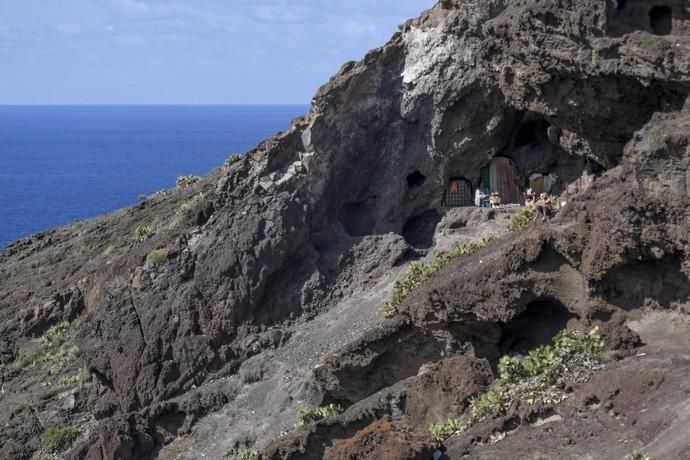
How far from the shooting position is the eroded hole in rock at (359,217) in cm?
3234

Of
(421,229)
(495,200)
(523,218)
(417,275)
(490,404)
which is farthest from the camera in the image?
(421,229)

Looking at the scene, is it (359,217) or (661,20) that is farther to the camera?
(359,217)

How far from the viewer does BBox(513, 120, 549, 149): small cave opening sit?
98.6ft

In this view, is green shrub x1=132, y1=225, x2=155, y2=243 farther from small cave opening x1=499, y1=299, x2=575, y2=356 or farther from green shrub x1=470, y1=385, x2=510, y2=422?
green shrub x1=470, y1=385, x2=510, y2=422

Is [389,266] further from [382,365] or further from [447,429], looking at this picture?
[447,429]

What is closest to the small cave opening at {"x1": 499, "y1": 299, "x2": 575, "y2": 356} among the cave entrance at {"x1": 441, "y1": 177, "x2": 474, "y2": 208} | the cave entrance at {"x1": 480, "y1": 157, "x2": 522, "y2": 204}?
the cave entrance at {"x1": 480, "y1": 157, "x2": 522, "y2": 204}

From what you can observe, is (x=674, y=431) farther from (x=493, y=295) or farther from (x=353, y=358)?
(x=353, y=358)

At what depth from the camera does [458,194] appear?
32.1 metres

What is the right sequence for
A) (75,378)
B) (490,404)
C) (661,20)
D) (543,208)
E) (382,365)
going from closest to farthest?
(490,404)
(661,20)
(382,365)
(543,208)
(75,378)

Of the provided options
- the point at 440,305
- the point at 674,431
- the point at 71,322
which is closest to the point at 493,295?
the point at 440,305

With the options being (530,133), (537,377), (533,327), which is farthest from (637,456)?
(530,133)

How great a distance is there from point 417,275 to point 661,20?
28.5 feet

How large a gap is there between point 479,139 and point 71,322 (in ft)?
55.2

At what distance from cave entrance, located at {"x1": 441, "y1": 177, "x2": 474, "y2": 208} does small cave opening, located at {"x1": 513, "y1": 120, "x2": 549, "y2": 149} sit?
2.24 meters
